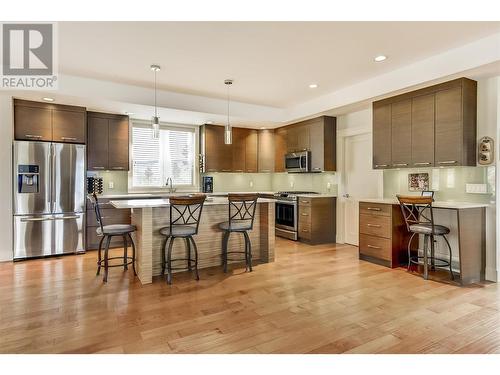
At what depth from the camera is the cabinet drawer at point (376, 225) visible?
13.2ft

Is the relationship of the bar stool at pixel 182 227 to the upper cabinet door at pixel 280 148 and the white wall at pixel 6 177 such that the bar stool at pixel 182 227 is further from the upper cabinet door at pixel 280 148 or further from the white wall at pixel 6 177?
the upper cabinet door at pixel 280 148

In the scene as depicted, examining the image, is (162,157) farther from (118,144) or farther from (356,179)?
(356,179)

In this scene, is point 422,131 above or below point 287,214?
above

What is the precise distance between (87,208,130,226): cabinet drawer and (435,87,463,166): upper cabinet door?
197 inches

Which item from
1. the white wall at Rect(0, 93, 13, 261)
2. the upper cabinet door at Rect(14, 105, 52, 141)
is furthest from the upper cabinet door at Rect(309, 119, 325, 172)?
the white wall at Rect(0, 93, 13, 261)

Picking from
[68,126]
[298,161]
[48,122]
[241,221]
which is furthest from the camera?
[298,161]

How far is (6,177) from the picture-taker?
4.35 m

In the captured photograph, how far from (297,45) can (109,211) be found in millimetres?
4087

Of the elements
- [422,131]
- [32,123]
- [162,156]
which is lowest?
[162,156]

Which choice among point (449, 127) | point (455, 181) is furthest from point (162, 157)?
point (455, 181)

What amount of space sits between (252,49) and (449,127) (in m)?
2.61

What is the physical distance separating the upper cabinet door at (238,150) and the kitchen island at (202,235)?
240cm

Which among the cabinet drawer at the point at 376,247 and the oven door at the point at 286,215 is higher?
the oven door at the point at 286,215

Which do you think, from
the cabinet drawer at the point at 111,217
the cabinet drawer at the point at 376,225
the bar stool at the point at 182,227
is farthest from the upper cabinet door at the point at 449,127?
the cabinet drawer at the point at 111,217
